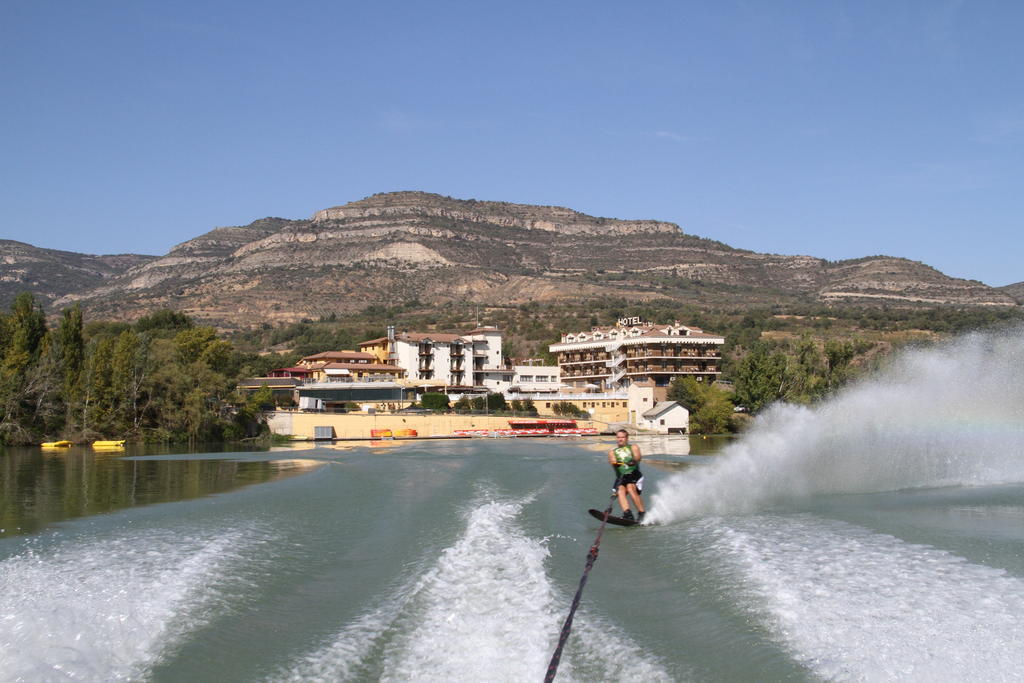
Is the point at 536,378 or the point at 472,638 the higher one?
the point at 536,378

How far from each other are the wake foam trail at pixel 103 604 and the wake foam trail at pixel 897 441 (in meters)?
9.14

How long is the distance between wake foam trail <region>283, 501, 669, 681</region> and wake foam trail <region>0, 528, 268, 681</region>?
183cm

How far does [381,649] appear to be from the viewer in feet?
30.1

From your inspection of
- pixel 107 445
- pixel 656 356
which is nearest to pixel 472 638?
pixel 107 445

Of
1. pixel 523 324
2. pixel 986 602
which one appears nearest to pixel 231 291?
pixel 523 324

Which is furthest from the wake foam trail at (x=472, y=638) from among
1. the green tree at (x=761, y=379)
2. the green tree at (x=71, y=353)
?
the green tree at (x=761, y=379)

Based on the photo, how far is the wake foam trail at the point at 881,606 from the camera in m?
7.74

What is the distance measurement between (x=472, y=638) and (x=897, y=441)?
18003mm

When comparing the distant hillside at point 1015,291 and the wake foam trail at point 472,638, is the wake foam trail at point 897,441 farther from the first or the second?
the distant hillside at point 1015,291

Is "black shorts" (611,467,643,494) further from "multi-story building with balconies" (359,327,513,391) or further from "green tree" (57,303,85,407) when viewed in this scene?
"multi-story building with balconies" (359,327,513,391)

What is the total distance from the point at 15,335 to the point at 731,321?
9368 centimetres

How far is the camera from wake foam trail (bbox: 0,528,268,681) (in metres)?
8.24

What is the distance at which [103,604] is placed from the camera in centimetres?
997

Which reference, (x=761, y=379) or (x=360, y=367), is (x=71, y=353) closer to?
(x=360, y=367)
